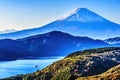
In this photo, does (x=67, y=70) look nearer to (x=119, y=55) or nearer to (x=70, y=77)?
(x=70, y=77)

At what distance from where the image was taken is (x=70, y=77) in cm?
12575

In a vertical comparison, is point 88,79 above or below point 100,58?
below

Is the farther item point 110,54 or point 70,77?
point 110,54

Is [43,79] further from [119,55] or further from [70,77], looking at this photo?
[119,55]

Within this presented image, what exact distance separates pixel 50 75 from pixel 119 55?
37588 millimetres

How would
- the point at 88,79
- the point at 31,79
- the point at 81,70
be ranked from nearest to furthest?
the point at 88,79, the point at 81,70, the point at 31,79

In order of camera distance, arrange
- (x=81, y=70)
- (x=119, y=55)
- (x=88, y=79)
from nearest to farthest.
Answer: (x=88, y=79), (x=81, y=70), (x=119, y=55)

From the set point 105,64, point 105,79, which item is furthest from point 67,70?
point 105,79

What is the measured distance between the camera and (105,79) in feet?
320

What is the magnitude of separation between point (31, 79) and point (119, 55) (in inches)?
1682

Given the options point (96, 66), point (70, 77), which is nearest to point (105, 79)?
point (70, 77)

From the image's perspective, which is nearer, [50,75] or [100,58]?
[50,75]

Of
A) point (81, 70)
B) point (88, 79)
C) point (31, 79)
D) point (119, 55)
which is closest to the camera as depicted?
point (88, 79)

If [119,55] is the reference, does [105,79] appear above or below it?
below
